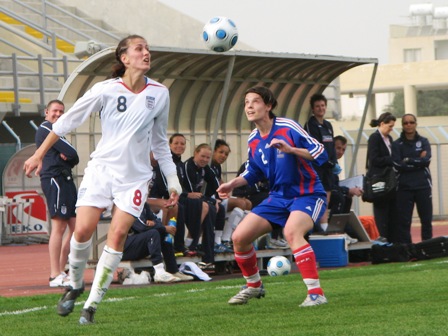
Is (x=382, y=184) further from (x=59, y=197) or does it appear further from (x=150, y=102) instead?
(x=150, y=102)

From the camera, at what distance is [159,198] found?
1384 cm

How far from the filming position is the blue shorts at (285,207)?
9.66 meters

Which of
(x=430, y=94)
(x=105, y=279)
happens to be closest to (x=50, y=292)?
(x=105, y=279)

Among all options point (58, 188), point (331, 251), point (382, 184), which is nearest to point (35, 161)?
point (58, 188)

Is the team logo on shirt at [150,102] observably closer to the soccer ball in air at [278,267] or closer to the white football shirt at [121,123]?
the white football shirt at [121,123]

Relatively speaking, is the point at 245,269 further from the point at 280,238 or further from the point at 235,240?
the point at 280,238

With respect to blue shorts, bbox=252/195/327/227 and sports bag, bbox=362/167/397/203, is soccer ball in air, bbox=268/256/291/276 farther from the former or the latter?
blue shorts, bbox=252/195/327/227

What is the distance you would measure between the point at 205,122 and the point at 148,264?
3.64 metres

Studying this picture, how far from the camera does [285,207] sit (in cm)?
975

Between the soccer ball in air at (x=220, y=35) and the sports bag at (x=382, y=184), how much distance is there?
3.02 meters

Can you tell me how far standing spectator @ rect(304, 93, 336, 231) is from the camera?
15.4 m

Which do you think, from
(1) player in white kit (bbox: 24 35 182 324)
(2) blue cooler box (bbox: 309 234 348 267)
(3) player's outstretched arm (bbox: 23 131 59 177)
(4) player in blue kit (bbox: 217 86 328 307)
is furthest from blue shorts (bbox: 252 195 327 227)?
(2) blue cooler box (bbox: 309 234 348 267)

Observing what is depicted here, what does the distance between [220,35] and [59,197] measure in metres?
3.17

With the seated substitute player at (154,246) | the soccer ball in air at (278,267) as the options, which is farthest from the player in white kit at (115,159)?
the soccer ball in air at (278,267)
